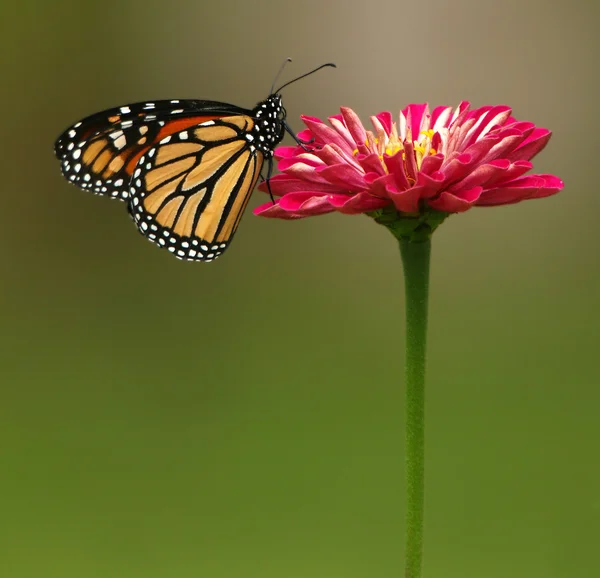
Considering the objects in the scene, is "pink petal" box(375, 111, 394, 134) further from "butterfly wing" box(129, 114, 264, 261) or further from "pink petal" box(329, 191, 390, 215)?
"butterfly wing" box(129, 114, 264, 261)

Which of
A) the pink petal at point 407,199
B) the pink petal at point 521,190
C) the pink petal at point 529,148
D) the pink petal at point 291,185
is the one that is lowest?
the pink petal at point 407,199

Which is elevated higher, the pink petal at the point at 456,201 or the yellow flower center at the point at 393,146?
the yellow flower center at the point at 393,146

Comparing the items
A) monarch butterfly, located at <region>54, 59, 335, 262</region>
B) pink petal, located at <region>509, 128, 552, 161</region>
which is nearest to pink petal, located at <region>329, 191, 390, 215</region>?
pink petal, located at <region>509, 128, 552, 161</region>

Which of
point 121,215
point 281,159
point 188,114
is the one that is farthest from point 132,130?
point 121,215

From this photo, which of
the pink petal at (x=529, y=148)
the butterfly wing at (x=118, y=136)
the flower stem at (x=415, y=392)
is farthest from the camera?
the butterfly wing at (x=118, y=136)

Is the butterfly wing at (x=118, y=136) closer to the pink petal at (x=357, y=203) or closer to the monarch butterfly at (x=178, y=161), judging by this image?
the monarch butterfly at (x=178, y=161)

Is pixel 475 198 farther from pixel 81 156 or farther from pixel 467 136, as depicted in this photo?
pixel 81 156

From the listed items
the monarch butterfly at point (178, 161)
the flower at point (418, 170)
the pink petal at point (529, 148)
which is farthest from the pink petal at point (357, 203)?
the monarch butterfly at point (178, 161)

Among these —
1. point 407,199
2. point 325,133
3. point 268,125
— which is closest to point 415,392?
point 407,199
